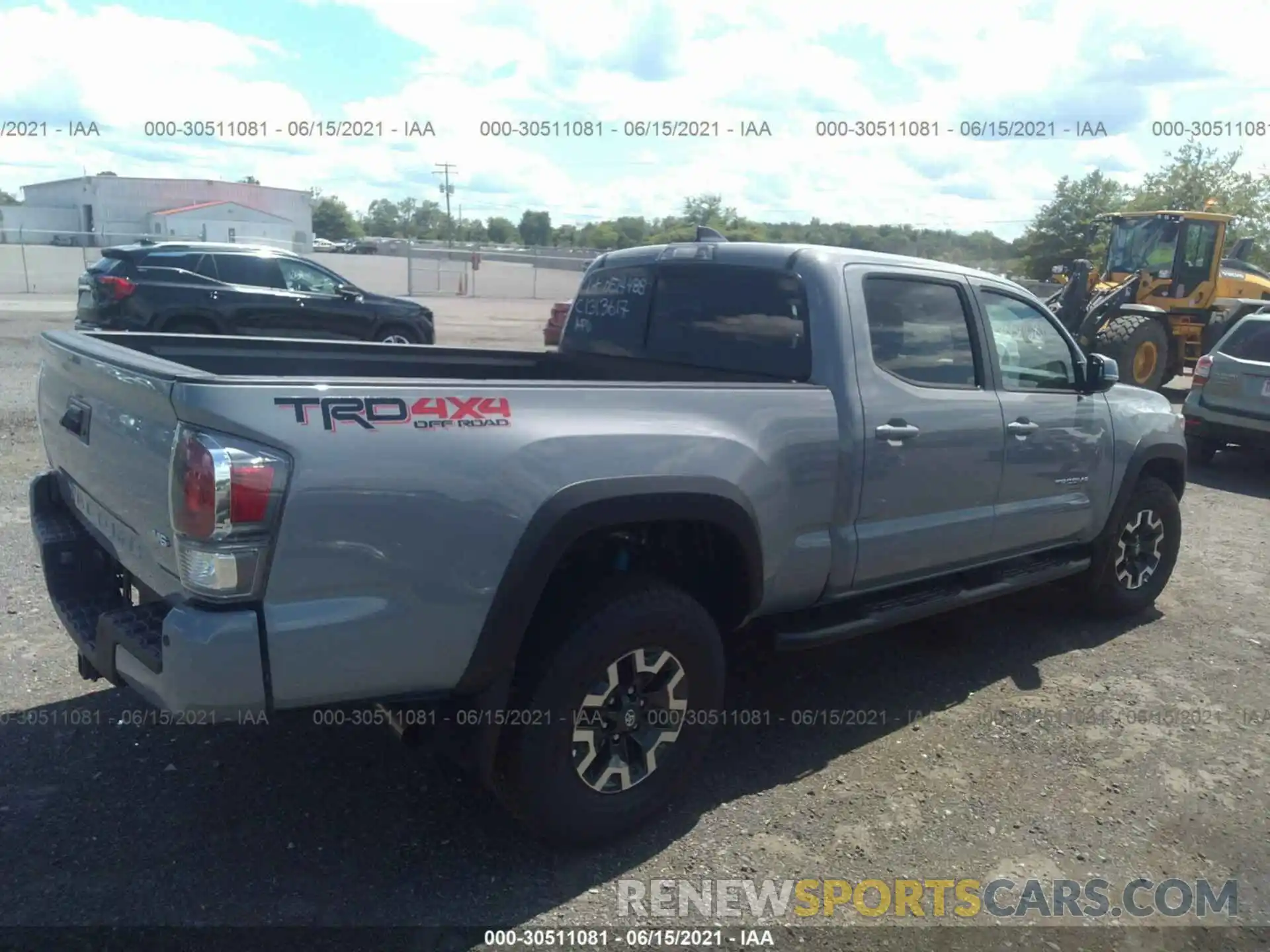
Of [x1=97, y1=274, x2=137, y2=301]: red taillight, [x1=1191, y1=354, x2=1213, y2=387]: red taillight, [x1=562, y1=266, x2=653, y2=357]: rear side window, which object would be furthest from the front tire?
[x1=97, y1=274, x2=137, y2=301]: red taillight

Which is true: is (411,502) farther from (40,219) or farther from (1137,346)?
(40,219)

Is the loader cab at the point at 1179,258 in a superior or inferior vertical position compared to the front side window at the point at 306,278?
superior

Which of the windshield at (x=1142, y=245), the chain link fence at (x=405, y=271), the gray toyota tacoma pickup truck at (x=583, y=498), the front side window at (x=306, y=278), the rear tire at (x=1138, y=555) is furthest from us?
the chain link fence at (x=405, y=271)

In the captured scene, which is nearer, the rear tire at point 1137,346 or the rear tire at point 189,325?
the rear tire at point 189,325

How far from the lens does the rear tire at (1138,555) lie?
549 centimetres

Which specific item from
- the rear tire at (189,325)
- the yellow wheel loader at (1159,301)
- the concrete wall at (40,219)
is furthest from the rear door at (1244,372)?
the concrete wall at (40,219)

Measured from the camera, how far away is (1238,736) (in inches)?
173

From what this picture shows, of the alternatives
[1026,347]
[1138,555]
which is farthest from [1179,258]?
[1026,347]

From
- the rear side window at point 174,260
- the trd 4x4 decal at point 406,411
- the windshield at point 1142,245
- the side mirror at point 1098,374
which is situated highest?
the windshield at point 1142,245

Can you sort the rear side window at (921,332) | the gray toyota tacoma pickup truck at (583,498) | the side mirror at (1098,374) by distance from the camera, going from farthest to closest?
1. the side mirror at (1098,374)
2. the rear side window at (921,332)
3. the gray toyota tacoma pickup truck at (583,498)

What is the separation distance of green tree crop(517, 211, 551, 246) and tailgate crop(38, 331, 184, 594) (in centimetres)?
7047

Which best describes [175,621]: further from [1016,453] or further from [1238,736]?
[1238,736]

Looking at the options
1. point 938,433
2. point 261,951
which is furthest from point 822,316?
point 261,951

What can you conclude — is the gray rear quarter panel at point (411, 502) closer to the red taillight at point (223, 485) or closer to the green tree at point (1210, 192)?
the red taillight at point (223, 485)
